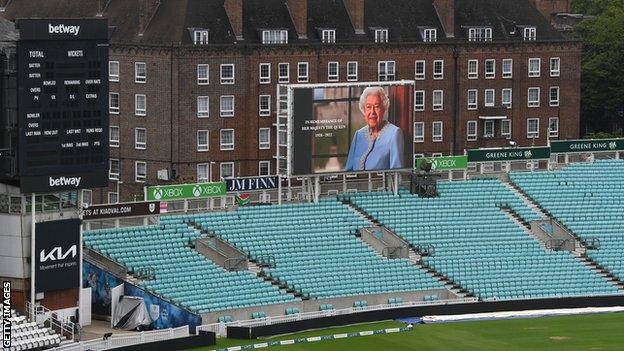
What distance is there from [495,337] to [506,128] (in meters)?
42.9

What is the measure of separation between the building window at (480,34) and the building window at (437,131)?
590 centimetres

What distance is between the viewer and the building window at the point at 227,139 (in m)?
135

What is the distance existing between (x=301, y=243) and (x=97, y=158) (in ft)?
51.8

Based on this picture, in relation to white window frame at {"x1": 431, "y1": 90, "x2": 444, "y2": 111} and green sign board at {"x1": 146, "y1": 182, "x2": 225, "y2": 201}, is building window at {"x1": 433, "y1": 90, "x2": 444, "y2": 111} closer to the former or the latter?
white window frame at {"x1": 431, "y1": 90, "x2": 444, "y2": 111}

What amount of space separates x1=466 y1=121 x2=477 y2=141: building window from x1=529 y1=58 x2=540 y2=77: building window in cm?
523

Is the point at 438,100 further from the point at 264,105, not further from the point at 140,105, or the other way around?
the point at 140,105

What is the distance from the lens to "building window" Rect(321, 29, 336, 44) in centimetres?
Result: 13775

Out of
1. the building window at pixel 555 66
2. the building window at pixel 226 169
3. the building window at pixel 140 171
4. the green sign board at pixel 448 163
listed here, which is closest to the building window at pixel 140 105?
the building window at pixel 140 171

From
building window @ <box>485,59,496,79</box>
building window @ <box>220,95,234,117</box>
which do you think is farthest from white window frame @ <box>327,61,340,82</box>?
building window @ <box>485,59,496,79</box>

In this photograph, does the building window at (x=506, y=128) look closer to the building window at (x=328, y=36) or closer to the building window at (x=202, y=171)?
the building window at (x=328, y=36)

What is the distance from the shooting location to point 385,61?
459 feet

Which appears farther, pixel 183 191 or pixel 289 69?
pixel 289 69

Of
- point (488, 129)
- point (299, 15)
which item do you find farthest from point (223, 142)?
point (488, 129)

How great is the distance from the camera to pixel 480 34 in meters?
144
